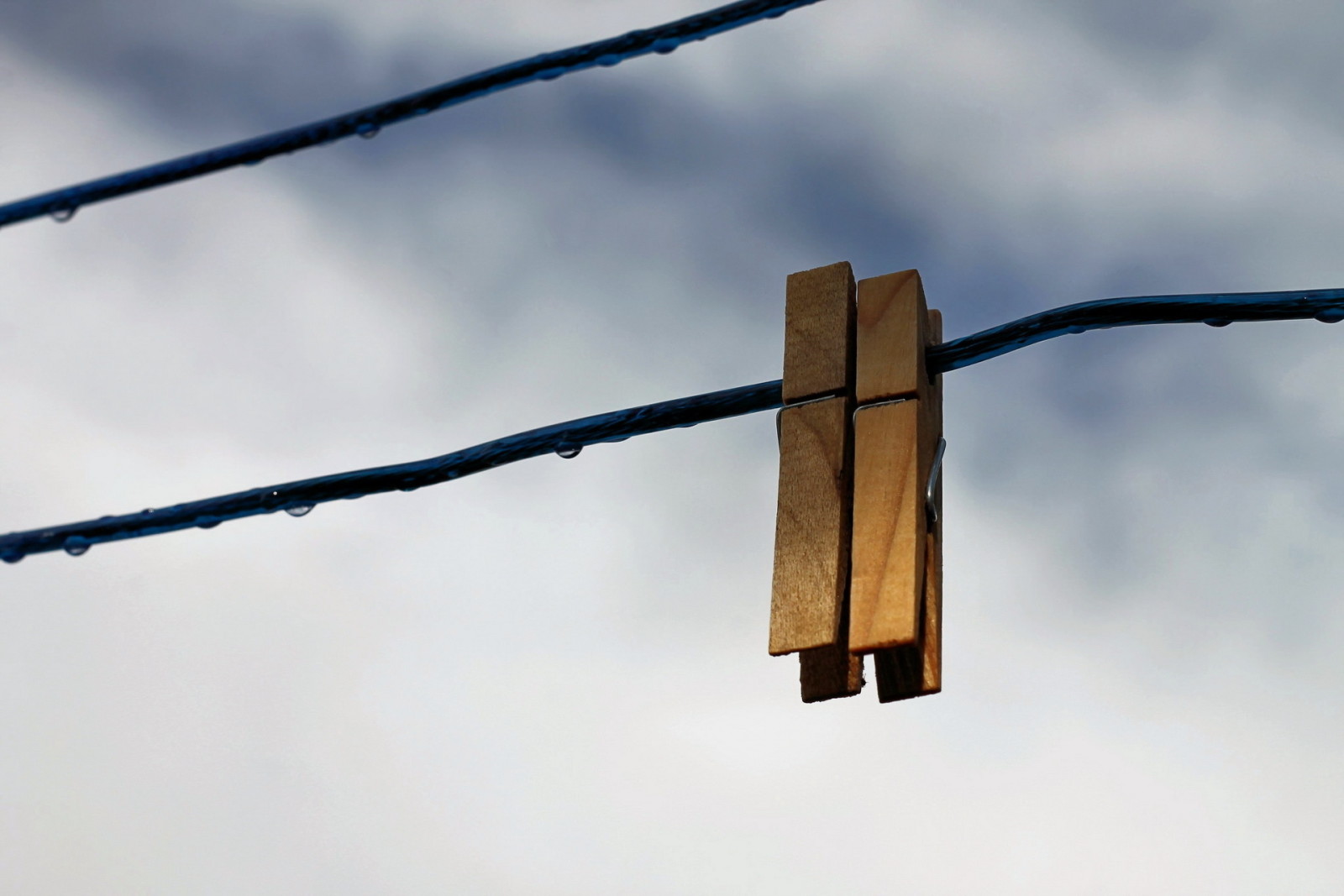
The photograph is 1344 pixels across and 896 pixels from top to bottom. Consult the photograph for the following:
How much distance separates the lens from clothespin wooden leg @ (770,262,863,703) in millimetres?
2348

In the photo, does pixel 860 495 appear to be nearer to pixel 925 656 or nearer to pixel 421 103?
pixel 925 656

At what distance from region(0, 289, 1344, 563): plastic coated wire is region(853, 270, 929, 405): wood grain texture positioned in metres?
0.07

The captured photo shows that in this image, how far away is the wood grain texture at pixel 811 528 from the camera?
91.9 inches

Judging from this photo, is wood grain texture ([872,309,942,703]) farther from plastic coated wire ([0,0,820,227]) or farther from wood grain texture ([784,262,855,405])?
plastic coated wire ([0,0,820,227])

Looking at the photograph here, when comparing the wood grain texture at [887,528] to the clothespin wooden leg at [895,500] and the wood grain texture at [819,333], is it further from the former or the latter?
the wood grain texture at [819,333]

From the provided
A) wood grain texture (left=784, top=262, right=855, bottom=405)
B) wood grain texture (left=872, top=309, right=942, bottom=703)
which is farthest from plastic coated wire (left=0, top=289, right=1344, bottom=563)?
wood grain texture (left=872, top=309, right=942, bottom=703)

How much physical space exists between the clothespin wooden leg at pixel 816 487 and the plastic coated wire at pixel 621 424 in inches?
3.1

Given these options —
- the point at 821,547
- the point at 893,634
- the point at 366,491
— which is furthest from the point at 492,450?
the point at 893,634

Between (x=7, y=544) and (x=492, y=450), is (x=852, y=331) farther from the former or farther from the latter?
(x=7, y=544)

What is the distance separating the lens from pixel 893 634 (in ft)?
7.32

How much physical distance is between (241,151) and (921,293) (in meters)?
1.24

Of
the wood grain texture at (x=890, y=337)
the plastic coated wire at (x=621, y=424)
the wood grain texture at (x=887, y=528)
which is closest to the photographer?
the wood grain texture at (x=887, y=528)

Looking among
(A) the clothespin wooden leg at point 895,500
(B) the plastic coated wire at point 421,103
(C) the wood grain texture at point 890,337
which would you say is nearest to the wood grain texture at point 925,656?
(A) the clothespin wooden leg at point 895,500

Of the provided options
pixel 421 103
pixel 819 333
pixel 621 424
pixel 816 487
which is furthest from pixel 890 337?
pixel 421 103
